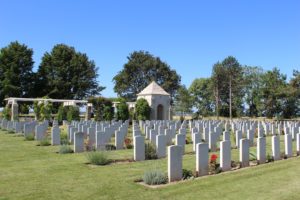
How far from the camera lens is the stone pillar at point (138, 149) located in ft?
41.6

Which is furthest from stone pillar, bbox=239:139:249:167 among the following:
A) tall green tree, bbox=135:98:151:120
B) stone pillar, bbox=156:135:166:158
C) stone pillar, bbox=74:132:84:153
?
tall green tree, bbox=135:98:151:120

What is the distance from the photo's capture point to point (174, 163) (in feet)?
30.9

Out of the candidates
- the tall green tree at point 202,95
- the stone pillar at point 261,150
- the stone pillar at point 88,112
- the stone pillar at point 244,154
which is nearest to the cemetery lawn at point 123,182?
the stone pillar at point 261,150

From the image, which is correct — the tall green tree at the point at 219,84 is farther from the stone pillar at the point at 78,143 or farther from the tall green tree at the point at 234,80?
the stone pillar at the point at 78,143

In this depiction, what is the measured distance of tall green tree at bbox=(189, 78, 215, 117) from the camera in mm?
80531

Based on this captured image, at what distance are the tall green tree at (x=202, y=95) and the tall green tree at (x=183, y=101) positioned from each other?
2.29 meters

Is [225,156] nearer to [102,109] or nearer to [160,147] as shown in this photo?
[160,147]

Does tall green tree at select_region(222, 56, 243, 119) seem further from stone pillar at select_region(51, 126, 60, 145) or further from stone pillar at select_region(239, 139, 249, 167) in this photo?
stone pillar at select_region(239, 139, 249, 167)

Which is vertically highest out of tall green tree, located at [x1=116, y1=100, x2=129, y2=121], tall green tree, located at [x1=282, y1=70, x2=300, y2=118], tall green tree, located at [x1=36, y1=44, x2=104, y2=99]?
tall green tree, located at [x1=36, y1=44, x2=104, y2=99]

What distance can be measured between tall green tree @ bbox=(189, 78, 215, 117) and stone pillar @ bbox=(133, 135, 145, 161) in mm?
67082

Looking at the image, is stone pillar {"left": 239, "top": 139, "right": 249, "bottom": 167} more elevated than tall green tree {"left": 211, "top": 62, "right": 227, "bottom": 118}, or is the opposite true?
tall green tree {"left": 211, "top": 62, "right": 227, "bottom": 118}

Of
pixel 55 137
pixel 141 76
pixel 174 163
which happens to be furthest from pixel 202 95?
pixel 174 163

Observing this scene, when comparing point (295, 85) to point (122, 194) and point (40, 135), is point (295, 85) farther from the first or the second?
point (122, 194)

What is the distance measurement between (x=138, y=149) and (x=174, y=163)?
3.50m
